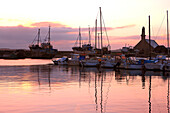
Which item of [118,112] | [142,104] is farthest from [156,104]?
[118,112]

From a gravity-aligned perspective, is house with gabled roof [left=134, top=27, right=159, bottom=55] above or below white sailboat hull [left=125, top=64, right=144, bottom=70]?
above

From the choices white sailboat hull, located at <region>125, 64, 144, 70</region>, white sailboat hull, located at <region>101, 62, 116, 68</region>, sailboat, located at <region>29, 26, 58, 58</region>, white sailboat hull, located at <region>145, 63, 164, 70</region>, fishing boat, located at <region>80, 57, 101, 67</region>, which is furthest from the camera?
sailboat, located at <region>29, 26, 58, 58</region>

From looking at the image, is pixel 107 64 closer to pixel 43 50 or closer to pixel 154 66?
pixel 154 66

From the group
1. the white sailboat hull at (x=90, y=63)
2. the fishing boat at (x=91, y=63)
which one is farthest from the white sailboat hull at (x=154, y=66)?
the white sailboat hull at (x=90, y=63)

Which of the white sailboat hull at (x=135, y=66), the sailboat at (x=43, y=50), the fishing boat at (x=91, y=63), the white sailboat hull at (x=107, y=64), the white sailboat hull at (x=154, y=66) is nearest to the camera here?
the white sailboat hull at (x=154, y=66)

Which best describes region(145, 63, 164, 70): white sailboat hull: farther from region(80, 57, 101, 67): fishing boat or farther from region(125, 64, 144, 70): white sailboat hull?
region(80, 57, 101, 67): fishing boat

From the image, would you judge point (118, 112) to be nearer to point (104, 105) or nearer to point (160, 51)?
point (104, 105)

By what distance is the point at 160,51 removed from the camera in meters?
176

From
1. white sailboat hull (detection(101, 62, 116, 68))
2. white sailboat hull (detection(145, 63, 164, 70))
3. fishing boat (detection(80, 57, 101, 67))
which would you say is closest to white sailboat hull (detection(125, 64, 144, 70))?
white sailboat hull (detection(145, 63, 164, 70))

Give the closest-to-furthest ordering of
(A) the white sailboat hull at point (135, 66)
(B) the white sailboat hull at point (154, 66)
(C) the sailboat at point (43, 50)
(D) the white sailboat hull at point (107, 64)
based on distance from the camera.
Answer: (B) the white sailboat hull at point (154, 66) → (A) the white sailboat hull at point (135, 66) → (D) the white sailboat hull at point (107, 64) → (C) the sailboat at point (43, 50)

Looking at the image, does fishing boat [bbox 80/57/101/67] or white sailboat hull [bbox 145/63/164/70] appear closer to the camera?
white sailboat hull [bbox 145/63/164/70]

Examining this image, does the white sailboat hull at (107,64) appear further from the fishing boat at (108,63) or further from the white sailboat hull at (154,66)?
the white sailboat hull at (154,66)

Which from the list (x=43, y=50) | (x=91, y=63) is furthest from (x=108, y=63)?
(x=43, y=50)

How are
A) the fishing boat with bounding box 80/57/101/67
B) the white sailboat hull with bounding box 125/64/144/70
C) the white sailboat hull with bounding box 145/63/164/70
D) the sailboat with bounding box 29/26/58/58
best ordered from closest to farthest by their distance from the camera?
the white sailboat hull with bounding box 145/63/164/70, the white sailboat hull with bounding box 125/64/144/70, the fishing boat with bounding box 80/57/101/67, the sailboat with bounding box 29/26/58/58
